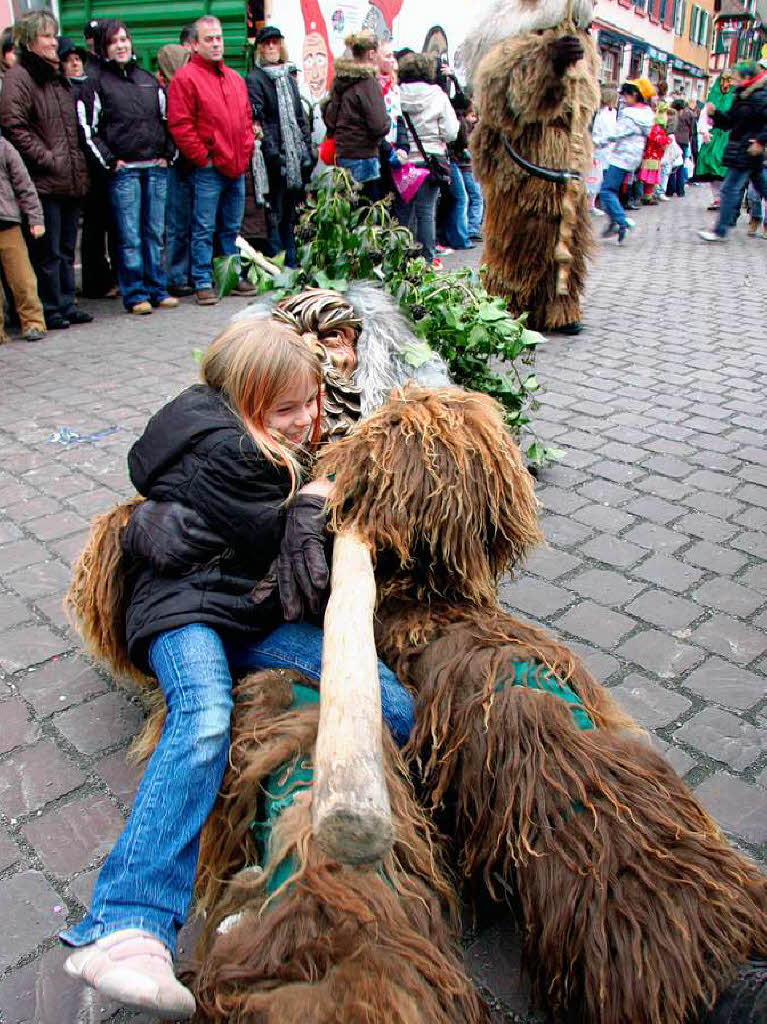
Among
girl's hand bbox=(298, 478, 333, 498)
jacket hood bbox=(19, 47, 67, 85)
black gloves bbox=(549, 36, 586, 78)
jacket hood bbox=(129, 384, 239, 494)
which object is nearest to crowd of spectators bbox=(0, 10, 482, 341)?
jacket hood bbox=(19, 47, 67, 85)

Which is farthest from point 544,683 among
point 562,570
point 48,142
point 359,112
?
point 359,112

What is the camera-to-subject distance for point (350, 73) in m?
8.21

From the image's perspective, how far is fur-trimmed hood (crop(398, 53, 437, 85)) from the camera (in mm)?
8875

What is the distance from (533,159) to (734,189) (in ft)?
20.7

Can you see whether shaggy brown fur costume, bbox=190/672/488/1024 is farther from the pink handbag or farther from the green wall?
the green wall

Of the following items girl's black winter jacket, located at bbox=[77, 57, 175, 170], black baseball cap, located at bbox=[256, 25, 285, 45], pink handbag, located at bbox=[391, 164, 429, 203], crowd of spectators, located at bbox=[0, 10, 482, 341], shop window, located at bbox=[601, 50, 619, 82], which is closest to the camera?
crowd of spectators, located at bbox=[0, 10, 482, 341]

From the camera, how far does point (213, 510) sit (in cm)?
228

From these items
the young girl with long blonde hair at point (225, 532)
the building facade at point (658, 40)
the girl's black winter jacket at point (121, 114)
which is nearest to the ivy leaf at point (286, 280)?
the young girl with long blonde hair at point (225, 532)

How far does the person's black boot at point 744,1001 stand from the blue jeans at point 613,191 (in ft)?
37.7

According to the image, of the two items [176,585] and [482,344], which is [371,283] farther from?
[176,585]

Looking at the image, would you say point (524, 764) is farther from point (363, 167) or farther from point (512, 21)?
point (363, 167)

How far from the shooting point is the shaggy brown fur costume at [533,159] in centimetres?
620

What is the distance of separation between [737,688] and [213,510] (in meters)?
1.82

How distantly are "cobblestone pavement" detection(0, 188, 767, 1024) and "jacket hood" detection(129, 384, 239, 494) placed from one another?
35.9 inches
